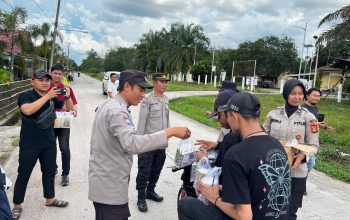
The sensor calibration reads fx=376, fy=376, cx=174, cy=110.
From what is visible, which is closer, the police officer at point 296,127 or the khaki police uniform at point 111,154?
the khaki police uniform at point 111,154

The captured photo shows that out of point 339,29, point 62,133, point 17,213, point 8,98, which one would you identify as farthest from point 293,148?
point 339,29

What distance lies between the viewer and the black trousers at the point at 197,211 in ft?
8.70

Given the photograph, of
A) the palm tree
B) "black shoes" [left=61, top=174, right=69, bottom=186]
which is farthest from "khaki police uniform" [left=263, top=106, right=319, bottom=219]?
the palm tree

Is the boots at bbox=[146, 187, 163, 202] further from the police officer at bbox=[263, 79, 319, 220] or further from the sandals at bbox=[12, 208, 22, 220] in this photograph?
the police officer at bbox=[263, 79, 319, 220]

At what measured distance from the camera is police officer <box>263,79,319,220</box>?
3.82 metres

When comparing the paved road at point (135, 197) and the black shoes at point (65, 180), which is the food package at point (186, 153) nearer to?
the paved road at point (135, 197)

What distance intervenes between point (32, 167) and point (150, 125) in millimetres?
1563

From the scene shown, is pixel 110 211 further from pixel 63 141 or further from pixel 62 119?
pixel 63 141

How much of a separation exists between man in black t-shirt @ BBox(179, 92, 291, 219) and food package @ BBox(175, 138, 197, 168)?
3.58 ft

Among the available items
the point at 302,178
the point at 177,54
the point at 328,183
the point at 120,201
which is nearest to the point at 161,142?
the point at 120,201

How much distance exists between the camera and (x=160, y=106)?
509cm

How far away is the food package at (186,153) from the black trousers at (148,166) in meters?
1.33

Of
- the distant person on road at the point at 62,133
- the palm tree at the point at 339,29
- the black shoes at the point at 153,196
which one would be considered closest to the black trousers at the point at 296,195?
the black shoes at the point at 153,196

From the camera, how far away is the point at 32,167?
4465 mm
